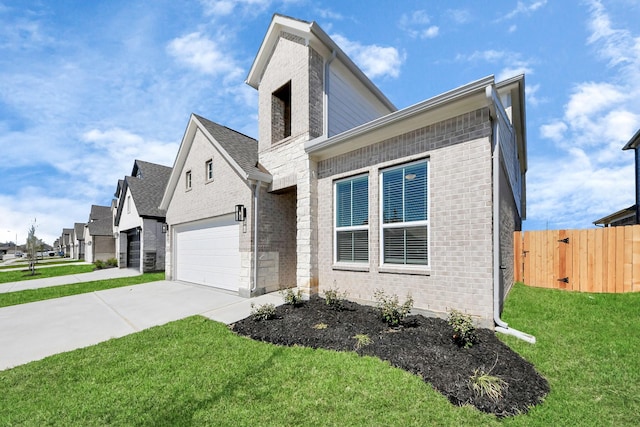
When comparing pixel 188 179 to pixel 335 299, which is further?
pixel 188 179

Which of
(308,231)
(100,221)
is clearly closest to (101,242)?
(100,221)

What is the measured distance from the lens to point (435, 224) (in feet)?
18.0

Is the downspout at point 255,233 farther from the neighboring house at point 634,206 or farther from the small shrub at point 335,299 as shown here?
the neighboring house at point 634,206

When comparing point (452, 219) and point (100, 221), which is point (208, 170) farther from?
point (100, 221)

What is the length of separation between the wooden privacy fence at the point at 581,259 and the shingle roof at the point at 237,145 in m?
8.94

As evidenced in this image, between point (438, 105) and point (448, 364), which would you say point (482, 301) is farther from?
point (438, 105)

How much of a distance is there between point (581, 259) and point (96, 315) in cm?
1323

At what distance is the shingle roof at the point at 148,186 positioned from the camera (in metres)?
17.8

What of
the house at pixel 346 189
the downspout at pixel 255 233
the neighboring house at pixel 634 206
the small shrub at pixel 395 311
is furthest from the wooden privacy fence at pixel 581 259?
the neighboring house at pixel 634 206

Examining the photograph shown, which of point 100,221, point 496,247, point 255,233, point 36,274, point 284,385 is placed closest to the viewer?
point 284,385

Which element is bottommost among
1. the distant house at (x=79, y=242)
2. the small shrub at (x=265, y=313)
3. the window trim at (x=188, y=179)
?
the distant house at (x=79, y=242)

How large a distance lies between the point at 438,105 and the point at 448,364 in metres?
4.33

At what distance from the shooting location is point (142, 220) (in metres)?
17.4

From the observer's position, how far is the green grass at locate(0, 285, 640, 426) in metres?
2.99
